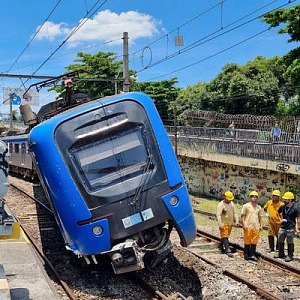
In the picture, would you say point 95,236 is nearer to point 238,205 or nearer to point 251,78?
point 238,205

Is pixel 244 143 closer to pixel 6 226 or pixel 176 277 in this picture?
pixel 176 277

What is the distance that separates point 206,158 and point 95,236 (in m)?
17.4

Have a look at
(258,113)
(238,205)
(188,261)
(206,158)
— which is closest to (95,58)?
(258,113)

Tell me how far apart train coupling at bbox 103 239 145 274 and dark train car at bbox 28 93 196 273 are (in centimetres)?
2

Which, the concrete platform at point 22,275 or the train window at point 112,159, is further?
the train window at point 112,159

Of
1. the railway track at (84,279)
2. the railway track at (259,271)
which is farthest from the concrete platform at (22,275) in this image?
the railway track at (259,271)

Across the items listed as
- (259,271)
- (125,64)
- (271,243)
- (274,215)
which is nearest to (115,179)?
(259,271)

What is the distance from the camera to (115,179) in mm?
8102

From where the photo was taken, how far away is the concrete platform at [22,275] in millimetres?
7118

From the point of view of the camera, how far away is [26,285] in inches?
303

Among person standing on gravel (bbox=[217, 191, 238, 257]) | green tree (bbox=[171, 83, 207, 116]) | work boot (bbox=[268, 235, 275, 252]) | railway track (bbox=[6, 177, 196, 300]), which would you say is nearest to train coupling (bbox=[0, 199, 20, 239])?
railway track (bbox=[6, 177, 196, 300])

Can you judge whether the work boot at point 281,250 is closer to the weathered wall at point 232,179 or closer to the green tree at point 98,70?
the weathered wall at point 232,179

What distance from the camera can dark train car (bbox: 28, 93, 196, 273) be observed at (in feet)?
25.7

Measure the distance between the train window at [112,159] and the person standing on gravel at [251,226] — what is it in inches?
134
